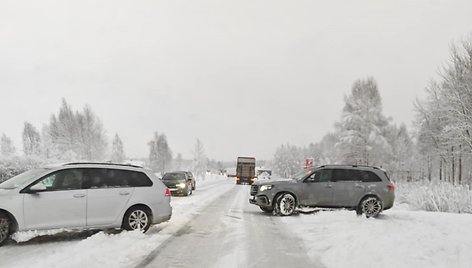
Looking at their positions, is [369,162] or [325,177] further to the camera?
[369,162]

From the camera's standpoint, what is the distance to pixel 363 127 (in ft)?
118

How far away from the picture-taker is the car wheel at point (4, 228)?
6777 millimetres

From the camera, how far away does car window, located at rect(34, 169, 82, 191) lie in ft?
24.1

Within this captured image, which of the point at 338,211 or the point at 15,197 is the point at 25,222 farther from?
the point at 338,211

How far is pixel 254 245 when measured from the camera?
286 inches

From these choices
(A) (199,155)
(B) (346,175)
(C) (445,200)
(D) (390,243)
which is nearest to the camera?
(D) (390,243)

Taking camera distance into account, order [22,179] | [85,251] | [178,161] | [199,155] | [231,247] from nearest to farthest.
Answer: [85,251]
[231,247]
[22,179]
[199,155]
[178,161]

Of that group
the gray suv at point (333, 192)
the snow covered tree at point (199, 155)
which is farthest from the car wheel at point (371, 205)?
the snow covered tree at point (199, 155)

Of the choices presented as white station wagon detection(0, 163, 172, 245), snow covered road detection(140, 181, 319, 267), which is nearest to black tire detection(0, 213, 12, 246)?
white station wagon detection(0, 163, 172, 245)

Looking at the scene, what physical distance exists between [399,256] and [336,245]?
1.34m

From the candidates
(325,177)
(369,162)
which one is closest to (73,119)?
(369,162)

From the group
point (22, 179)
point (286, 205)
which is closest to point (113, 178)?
point (22, 179)

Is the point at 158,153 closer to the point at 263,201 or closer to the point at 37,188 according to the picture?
the point at 263,201

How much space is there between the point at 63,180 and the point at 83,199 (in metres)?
0.60
